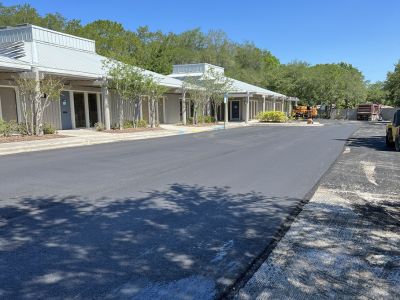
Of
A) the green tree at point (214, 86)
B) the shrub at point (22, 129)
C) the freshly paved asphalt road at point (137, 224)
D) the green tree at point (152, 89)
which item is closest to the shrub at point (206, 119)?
the green tree at point (214, 86)

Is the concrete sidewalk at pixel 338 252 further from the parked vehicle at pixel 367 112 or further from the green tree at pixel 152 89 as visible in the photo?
the parked vehicle at pixel 367 112

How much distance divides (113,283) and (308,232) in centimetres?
261

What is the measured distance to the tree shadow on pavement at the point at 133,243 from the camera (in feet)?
10.7

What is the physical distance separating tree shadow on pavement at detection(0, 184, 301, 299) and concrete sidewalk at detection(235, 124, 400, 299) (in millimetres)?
297

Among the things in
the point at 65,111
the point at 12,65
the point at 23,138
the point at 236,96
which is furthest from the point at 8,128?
the point at 236,96

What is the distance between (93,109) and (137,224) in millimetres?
19653

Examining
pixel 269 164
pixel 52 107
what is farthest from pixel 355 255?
pixel 52 107

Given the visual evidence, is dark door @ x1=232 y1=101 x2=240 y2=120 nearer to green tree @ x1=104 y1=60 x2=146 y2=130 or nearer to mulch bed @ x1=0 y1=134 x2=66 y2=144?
green tree @ x1=104 y1=60 x2=146 y2=130

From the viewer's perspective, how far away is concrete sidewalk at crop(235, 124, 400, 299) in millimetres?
3281

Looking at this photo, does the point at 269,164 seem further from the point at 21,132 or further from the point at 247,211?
the point at 21,132

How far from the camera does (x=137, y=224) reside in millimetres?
4914

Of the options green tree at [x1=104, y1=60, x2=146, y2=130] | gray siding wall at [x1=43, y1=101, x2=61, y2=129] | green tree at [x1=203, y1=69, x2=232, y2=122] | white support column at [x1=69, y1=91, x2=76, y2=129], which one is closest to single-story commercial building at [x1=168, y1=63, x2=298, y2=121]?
green tree at [x1=203, y1=69, x2=232, y2=122]

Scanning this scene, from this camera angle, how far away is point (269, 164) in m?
10.1

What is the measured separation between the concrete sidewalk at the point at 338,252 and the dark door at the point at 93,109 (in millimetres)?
18676
